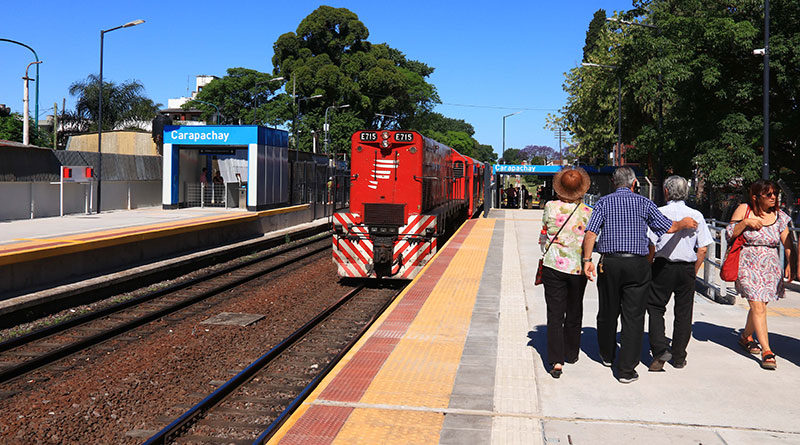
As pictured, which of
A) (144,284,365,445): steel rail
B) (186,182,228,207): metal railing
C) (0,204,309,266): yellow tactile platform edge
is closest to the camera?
(144,284,365,445): steel rail

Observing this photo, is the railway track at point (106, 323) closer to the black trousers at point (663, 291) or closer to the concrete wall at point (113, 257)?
the concrete wall at point (113, 257)

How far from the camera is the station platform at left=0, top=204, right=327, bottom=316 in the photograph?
12.2 metres

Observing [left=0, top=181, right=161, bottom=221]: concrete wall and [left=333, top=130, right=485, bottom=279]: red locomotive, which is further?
[left=0, top=181, right=161, bottom=221]: concrete wall

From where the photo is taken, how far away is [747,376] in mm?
6203

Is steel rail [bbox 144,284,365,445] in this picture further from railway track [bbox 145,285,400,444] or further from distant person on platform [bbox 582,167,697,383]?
distant person on platform [bbox 582,167,697,383]

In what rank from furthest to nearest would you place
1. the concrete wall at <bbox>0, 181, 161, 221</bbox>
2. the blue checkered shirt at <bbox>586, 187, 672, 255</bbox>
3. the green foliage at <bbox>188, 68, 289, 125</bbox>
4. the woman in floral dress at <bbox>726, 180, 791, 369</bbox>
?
the green foliage at <bbox>188, 68, 289, 125</bbox> < the concrete wall at <bbox>0, 181, 161, 221</bbox> < the woman in floral dress at <bbox>726, 180, 791, 369</bbox> < the blue checkered shirt at <bbox>586, 187, 672, 255</bbox>

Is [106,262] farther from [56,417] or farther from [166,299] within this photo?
[56,417]

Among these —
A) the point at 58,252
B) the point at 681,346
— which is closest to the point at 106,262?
the point at 58,252

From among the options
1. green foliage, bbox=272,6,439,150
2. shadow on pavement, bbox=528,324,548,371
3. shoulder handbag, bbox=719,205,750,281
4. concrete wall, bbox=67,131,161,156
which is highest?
green foliage, bbox=272,6,439,150

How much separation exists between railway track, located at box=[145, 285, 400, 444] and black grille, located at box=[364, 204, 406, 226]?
3804 mm

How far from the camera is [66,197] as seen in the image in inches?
933

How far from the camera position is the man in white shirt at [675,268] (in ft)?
20.8

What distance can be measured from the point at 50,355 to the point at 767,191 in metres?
8.18

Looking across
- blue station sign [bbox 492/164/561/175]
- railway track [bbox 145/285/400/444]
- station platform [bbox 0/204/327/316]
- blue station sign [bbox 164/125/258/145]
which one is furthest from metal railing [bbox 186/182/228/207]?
blue station sign [bbox 492/164/561/175]
